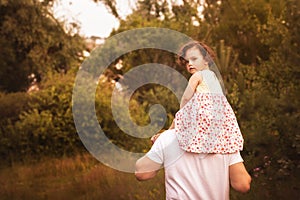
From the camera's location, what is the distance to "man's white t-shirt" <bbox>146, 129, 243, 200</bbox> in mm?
3326

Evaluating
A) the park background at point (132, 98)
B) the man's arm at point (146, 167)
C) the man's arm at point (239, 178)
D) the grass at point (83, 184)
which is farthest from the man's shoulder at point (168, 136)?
the park background at point (132, 98)

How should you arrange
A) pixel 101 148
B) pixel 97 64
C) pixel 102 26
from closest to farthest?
pixel 101 148, pixel 97 64, pixel 102 26

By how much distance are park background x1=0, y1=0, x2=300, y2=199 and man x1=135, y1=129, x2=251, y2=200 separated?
5.00 meters

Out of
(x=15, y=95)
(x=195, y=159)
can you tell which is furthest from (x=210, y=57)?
(x=15, y=95)

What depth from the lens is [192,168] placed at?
334cm

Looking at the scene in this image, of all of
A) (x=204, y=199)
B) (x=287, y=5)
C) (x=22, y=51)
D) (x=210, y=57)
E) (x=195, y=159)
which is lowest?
(x=204, y=199)

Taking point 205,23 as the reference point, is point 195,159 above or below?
below

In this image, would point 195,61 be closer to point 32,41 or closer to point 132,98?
point 132,98

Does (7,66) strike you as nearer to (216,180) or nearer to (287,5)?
(287,5)

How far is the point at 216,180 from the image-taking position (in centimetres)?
334

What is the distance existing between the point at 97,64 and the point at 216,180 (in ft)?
61.8

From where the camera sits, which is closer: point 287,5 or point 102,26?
point 287,5

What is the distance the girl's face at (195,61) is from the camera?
11.6 ft

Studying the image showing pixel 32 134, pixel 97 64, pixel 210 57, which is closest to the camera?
pixel 210 57
